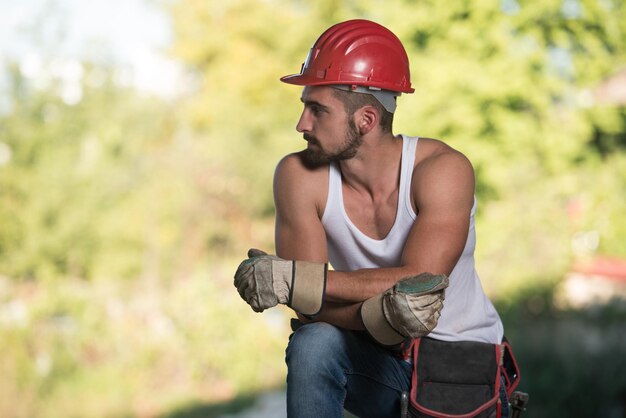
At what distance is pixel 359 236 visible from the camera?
10.3ft

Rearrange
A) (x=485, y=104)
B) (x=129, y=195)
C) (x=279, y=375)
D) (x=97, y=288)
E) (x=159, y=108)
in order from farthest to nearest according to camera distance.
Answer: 1. (x=159, y=108)
2. (x=129, y=195)
3. (x=97, y=288)
4. (x=279, y=375)
5. (x=485, y=104)

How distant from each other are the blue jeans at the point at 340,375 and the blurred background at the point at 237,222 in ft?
15.6

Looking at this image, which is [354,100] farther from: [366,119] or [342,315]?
[342,315]

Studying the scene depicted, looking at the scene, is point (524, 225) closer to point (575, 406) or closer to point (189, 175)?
point (575, 406)

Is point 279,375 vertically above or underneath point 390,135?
underneath

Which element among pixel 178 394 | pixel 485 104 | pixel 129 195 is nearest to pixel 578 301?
pixel 485 104

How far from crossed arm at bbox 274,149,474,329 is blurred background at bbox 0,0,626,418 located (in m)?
4.90

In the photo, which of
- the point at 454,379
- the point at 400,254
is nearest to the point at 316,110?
the point at 400,254

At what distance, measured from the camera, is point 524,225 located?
33.0ft

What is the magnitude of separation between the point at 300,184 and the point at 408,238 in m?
0.45

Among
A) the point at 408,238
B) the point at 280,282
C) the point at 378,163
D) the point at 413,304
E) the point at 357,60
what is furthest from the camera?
the point at 378,163

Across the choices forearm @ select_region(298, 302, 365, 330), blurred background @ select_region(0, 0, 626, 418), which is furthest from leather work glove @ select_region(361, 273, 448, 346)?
blurred background @ select_region(0, 0, 626, 418)

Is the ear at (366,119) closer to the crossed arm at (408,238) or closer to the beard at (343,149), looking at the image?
the beard at (343,149)

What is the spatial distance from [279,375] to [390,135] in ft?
23.1
